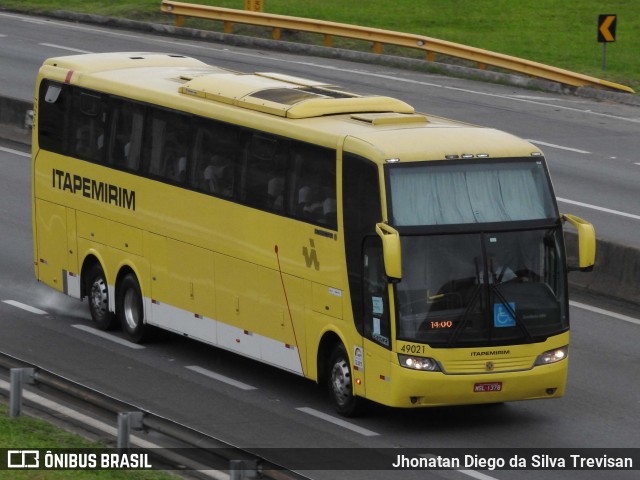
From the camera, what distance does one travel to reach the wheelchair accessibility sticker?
47.1 ft

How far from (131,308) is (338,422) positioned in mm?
4731

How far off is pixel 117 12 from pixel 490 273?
34730mm

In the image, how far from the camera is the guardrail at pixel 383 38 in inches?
1475

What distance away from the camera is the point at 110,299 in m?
19.1

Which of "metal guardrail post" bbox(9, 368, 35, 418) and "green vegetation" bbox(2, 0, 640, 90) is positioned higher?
"metal guardrail post" bbox(9, 368, 35, 418)

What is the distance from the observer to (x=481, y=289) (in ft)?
47.0

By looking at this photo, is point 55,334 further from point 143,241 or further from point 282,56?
point 282,56

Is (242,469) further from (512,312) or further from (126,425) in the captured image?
(512,312)

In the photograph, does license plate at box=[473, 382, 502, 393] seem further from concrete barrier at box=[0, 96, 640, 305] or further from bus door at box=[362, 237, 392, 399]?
concrete barrier at box=[0, 96, 640, 305]

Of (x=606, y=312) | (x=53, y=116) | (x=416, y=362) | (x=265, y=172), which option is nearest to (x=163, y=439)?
(x=416, y=362)

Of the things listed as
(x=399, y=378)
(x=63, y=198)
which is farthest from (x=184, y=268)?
(x=399, y=378)

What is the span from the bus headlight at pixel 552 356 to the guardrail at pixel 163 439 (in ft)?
13.1

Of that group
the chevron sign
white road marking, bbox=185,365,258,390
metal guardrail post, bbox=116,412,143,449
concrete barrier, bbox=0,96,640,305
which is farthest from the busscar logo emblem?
the chevron sign

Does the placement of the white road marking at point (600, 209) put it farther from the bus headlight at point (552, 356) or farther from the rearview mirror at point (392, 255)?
the rearview mirror at point (392, 255)
